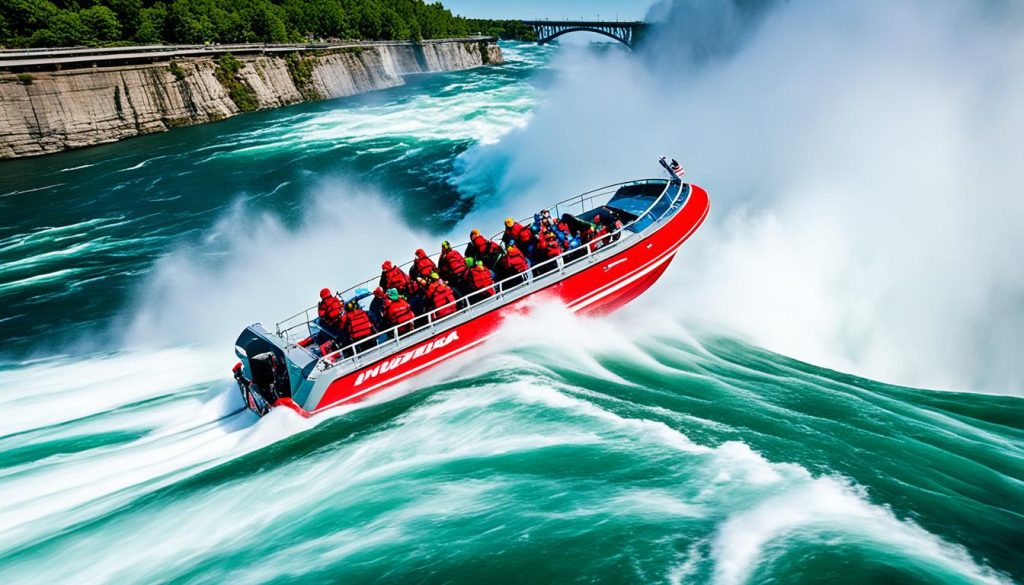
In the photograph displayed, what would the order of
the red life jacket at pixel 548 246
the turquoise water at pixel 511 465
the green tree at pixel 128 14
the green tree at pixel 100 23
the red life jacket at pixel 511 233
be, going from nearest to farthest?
the turquoise water at pixel 511 465
the red life jacket at pixel 548 246
the red life jacket at pixel 511 233
the green tree at pixel 100 23
the green tree at pixel 128 14

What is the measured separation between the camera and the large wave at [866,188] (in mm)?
15203

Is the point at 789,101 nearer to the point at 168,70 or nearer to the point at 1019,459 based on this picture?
the point at 1019,459

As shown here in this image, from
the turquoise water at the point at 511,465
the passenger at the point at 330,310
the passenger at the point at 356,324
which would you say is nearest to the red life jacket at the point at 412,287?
the passenger at the point at 356,324

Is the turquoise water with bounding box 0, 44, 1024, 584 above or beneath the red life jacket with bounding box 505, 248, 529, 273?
beneath

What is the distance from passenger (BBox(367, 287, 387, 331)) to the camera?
12.5m

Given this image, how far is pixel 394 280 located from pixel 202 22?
67.0 m

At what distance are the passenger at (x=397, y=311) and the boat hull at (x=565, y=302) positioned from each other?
0.58 m

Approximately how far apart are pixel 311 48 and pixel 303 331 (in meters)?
64.4

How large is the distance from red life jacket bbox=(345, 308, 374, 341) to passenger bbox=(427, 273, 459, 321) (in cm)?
128

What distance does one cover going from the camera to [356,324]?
12.2 m

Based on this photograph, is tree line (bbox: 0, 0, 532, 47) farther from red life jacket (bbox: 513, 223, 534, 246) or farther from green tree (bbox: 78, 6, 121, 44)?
red life jacket (bbox: 513, 223, 534, 246)

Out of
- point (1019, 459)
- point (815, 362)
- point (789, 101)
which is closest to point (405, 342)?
point (815, 362)

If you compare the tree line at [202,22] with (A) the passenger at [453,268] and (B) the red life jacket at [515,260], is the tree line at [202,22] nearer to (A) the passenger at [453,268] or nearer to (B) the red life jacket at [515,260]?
(A) the passenger at [453,268]

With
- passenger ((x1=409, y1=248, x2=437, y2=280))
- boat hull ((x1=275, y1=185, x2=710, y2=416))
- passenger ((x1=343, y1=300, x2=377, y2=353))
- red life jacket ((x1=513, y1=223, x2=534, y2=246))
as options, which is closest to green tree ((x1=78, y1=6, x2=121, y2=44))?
passenger ((x1=409, y1=248, x2=437, y2=280))
